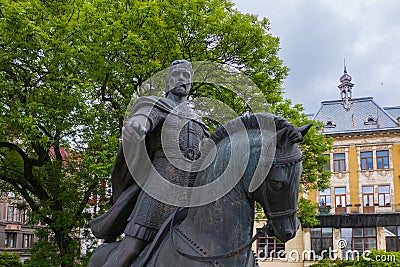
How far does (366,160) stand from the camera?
39.2m

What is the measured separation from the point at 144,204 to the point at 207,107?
2185 millimetres

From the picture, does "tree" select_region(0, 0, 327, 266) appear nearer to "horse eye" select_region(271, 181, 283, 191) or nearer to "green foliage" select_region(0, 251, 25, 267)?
"green foliage" select_region(0, 251, 25, 267)

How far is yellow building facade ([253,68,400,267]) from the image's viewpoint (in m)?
36.5

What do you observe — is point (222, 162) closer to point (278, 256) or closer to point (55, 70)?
point (55, 70)

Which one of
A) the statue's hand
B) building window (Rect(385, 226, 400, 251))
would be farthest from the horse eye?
building window (Rect(385, 226, 400, 251))

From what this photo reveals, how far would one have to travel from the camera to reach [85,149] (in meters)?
15.4

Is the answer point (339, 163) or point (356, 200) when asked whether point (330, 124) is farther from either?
point (356, 200)

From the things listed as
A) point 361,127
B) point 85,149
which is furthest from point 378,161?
point 85,149

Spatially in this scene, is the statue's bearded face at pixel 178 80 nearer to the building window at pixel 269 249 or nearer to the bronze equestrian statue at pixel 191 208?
the bronze equestrian statue at pixel 191 208

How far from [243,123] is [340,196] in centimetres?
→ 3773

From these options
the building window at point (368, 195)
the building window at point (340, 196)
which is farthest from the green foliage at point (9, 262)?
the building window at point (368, 195)

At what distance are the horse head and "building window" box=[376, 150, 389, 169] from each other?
124ft

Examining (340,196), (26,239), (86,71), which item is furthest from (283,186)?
(26,239)

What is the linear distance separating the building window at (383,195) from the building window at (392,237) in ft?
6.94
